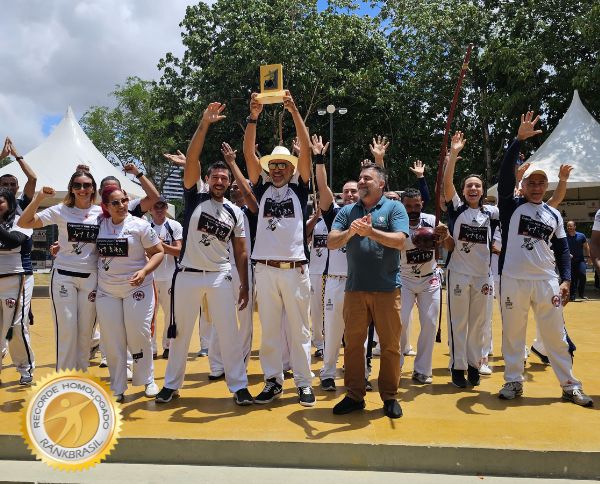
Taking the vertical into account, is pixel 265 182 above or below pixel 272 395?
above

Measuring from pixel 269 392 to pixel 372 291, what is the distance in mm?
1372

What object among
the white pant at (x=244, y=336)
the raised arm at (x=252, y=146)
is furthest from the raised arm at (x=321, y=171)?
the white pant at (x=244, y=336)

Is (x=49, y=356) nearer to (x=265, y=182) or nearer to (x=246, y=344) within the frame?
(x=246, y=344)

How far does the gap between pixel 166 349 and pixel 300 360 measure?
2924 mm

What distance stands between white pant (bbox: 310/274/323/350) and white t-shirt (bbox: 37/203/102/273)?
2886 mm

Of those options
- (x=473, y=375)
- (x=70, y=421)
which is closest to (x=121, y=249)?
(x=70, y=421)

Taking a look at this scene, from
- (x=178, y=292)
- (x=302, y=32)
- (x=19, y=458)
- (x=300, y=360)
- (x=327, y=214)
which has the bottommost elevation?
(x=19, y=458)

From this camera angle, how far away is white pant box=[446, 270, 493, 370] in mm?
5891

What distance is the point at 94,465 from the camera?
3912mm

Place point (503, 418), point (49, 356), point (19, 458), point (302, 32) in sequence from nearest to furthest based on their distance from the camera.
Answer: point (19, 458) → point (503, 418) → point (49, 356) → point (302, 32)

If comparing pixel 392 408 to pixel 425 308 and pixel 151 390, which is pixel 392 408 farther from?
pixel 151 390

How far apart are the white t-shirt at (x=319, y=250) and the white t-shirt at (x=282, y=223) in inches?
72.5

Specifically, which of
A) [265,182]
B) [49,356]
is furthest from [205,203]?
[49,356]

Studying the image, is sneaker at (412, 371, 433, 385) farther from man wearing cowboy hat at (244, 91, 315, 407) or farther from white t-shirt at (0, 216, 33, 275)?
white t-shirt at (0, 216, 33, 275)
